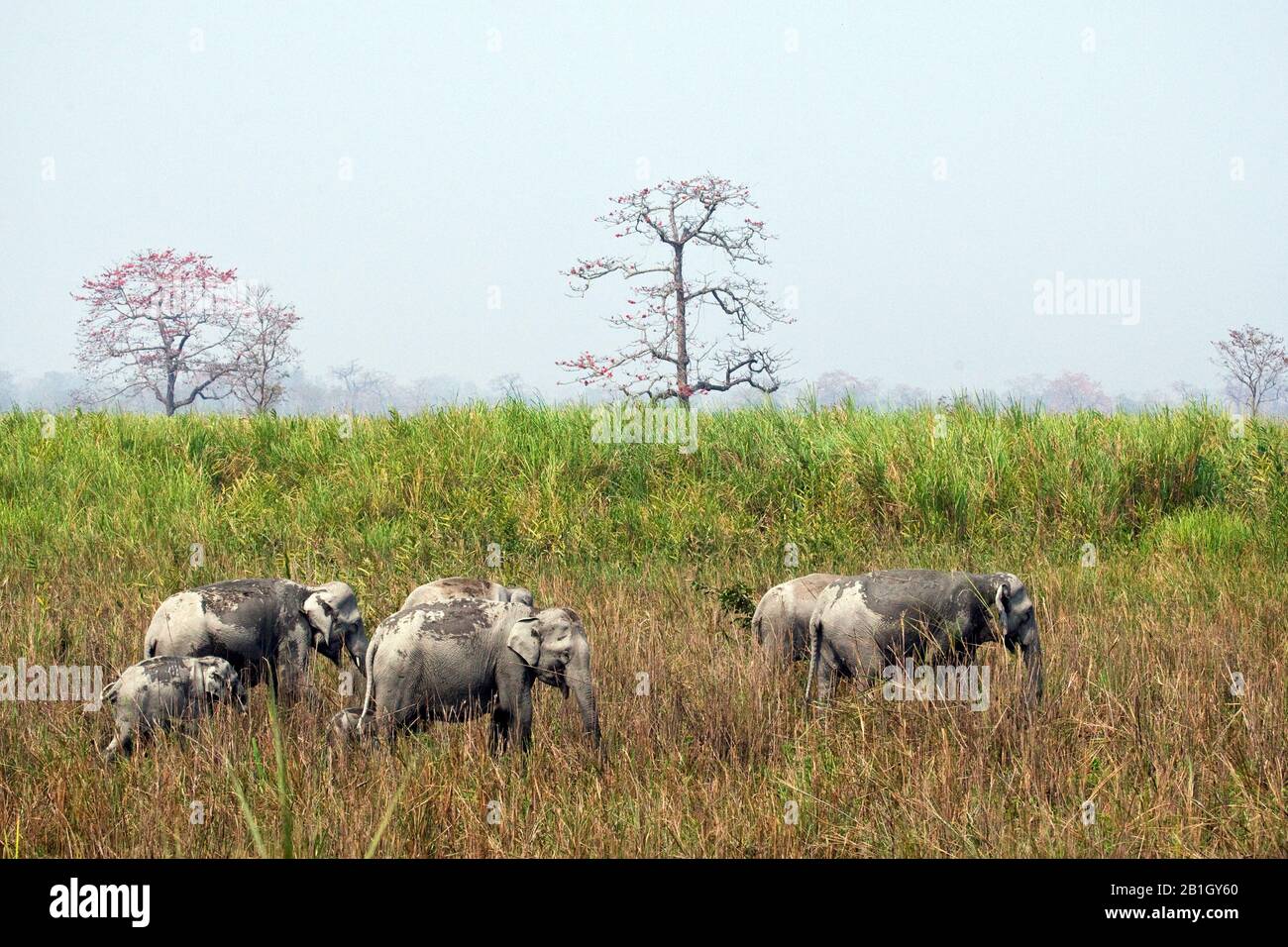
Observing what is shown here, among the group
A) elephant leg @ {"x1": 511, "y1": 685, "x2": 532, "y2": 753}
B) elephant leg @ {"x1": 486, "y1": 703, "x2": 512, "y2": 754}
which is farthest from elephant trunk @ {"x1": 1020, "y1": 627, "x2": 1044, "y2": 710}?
elephant leg @ {"x1": 486, "y1": 703, "x2": 512, "y2": 754}

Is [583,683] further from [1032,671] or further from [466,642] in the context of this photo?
[1032,671]

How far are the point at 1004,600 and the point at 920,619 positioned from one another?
48cm

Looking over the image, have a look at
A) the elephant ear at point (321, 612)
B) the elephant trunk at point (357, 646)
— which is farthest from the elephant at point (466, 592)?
the elephant ear at point (321, 612)

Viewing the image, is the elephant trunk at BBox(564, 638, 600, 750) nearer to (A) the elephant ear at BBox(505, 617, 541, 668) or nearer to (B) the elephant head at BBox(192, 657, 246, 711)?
(A) the elephant ear at BBox(505, 617, 541, 668)

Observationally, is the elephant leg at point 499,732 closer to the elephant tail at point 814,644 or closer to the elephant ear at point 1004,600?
the elephant tail at point 814,644

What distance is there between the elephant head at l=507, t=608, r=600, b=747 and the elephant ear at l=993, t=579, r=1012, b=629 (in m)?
2.32

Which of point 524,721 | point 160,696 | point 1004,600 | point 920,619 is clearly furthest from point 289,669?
point 1004,600

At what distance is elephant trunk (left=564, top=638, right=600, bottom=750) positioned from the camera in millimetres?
5195

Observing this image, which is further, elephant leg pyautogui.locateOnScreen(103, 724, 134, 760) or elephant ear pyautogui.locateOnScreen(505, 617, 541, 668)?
elephant leg pyautogui.locateOnScreen(103, 724, 134, 760)

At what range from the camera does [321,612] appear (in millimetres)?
6137

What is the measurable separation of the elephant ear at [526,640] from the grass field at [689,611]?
1.45ft

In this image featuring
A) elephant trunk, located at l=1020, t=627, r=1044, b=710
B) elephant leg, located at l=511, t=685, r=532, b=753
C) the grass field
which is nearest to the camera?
the grass field

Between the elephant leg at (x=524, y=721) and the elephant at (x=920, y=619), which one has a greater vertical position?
the elephant at (x=920, y=619)

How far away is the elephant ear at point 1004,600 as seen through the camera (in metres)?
6.02
